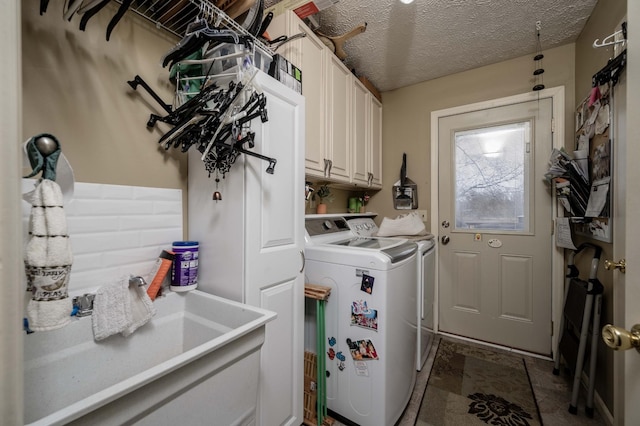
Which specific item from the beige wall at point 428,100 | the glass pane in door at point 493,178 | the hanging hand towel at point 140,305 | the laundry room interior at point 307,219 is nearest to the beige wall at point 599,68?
the laundry room interior at point 307,219

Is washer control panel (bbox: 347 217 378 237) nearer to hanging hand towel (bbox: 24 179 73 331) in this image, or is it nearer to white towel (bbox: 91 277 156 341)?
white towel (bbox: 91 277 156 341)

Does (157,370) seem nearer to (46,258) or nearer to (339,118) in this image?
(46,258)

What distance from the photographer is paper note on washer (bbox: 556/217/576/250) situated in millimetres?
1940

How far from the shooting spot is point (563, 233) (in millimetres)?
2004

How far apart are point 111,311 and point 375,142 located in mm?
2552

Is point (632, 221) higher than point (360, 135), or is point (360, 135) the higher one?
point (360, 135)

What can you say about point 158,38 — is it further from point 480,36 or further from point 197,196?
point 480,36

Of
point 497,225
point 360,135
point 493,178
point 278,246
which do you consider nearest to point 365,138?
point 360,135

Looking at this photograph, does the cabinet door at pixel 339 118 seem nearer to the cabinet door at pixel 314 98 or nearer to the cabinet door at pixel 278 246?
the cabinet door at pixel 314 98

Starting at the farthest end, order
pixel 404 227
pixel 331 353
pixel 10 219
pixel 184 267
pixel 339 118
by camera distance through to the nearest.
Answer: pixel 404 227
pixel 339 118
pixel 331 353
pixel 184 267
pixel 10 219

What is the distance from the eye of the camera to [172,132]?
3.50 ft

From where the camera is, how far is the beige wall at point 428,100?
2.17 metres

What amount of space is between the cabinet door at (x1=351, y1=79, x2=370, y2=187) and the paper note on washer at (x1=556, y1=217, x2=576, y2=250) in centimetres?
156

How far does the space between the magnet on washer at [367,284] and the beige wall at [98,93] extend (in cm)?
110
